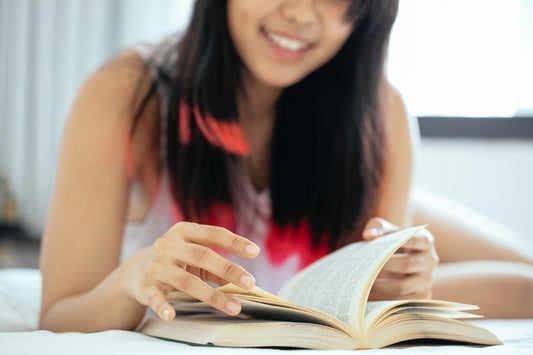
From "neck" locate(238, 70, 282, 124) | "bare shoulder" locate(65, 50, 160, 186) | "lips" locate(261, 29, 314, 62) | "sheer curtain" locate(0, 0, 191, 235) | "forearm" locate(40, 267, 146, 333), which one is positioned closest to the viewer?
"forearm" locate(40, 267, 146, 333)

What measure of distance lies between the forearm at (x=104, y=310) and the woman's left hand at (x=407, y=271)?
28 cm

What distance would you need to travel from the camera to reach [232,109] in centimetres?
97

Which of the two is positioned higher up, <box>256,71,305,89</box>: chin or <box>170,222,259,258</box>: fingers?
<box>256,71,305,89</box>: chin

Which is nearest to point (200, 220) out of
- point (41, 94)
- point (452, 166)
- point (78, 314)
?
point (78, 314)

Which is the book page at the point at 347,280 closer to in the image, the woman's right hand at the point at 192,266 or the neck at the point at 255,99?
the woman's right hand at the point at 192,266

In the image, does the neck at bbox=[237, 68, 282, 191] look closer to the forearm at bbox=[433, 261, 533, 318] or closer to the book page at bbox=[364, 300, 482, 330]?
the forearm at bbox=[433, 261, 533, 318]

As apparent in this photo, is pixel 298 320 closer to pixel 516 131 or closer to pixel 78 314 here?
pixel 78 314

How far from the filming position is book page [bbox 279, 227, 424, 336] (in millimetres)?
504

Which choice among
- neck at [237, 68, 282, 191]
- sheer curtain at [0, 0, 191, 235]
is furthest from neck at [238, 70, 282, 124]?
sheer curtain at [0, 0, 191, 235]

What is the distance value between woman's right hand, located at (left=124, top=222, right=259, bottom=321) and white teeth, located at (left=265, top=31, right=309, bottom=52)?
52cm

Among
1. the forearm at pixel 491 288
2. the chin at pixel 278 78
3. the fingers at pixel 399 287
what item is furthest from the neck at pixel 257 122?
the fingers at pixel 399 287

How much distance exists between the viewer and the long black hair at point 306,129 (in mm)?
937

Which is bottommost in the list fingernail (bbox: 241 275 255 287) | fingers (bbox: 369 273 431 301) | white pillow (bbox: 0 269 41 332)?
white pillow (bbox: 0 269 41 332)

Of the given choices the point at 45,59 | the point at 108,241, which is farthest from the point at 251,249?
the point at 45,59
